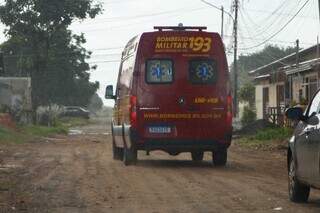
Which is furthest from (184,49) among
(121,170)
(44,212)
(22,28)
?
(22,28)

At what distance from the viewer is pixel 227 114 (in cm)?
1845

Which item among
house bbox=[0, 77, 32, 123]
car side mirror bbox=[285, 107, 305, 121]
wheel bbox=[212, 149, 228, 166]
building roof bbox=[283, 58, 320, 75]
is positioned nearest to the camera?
car side mirror bbox=[285, 107, 305, 121]

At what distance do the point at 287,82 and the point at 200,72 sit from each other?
23.7 meters

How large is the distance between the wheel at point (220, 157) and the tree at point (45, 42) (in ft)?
135

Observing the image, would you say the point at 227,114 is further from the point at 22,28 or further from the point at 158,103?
the point at 22,28

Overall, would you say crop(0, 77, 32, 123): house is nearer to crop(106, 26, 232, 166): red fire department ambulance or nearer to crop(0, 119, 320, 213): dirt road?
crop(0, 119, 320, 213): dirt road

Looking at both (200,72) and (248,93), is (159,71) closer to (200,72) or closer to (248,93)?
(200,72)

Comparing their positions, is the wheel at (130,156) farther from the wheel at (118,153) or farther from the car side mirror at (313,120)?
the car side mirror at (313,120)

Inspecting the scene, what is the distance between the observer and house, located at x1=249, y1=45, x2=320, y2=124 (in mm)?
35656

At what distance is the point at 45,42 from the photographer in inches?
2640

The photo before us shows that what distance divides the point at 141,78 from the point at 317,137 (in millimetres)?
8239

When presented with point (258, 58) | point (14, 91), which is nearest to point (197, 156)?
point (14, 91)

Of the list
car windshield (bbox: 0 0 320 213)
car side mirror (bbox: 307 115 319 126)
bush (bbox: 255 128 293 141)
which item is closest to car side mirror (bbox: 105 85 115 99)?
car windshield (bbox: 0 0 320 213)

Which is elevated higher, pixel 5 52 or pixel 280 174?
pixel 5 52
